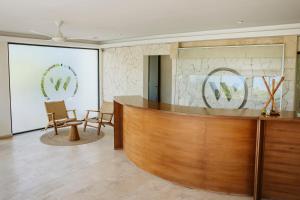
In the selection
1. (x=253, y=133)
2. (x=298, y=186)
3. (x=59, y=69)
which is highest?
(x=59, y=69)

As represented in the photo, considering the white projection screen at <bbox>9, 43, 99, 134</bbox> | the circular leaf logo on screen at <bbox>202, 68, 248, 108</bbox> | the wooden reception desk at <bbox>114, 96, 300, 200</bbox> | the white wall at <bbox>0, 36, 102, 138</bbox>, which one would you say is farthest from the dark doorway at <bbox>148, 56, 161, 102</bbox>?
the wooden reception desk at <bbox>114, 96, 300, 200</bbox>

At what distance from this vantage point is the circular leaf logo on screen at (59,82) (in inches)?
290

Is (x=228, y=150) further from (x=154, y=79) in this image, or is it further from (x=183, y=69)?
(x=154, y=79)

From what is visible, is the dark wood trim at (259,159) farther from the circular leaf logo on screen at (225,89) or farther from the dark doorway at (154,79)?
the dark doorway at (154,79)

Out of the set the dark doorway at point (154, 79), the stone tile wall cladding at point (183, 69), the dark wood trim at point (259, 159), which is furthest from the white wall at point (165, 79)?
the dark wood trim at point (259, 159)

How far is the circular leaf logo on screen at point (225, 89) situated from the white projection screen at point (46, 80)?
4.05 m

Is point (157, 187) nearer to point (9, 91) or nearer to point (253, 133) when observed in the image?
point (253, 133)

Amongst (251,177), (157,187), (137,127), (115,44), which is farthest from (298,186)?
(115,44)

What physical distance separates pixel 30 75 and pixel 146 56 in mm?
3110

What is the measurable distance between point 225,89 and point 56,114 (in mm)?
4310

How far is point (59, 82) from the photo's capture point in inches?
302

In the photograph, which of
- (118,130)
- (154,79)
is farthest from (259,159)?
(154,79)

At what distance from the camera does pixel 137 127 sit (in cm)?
450

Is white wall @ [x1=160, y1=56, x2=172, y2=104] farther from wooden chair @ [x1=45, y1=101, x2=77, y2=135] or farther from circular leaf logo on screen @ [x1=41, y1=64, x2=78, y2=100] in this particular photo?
wooden chair @ [x1=45, y1=101, x2=77, y2=135]
